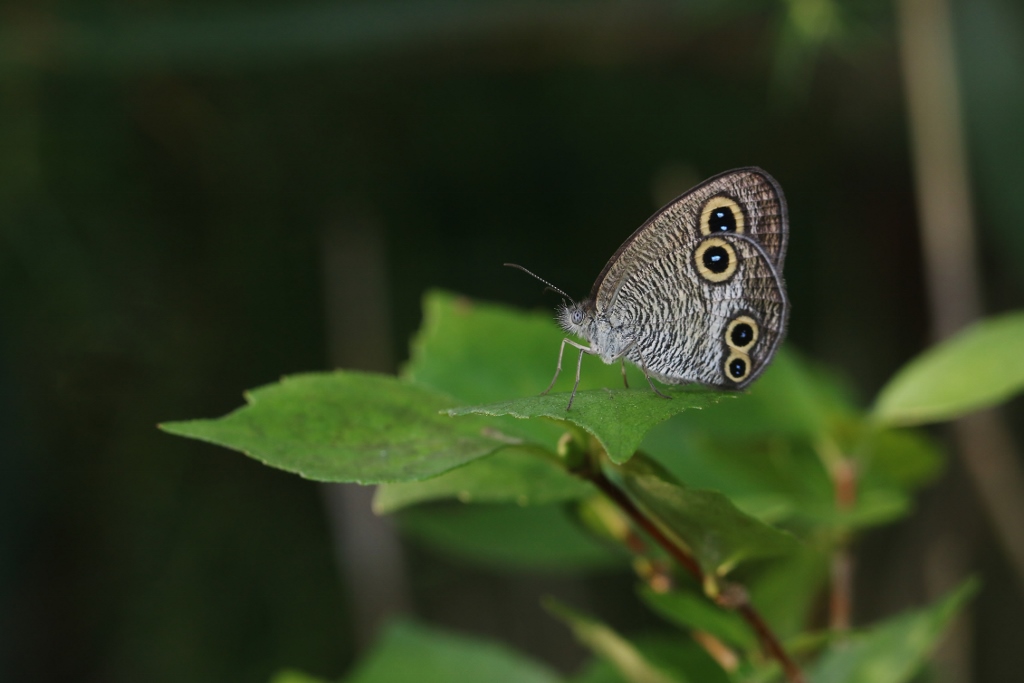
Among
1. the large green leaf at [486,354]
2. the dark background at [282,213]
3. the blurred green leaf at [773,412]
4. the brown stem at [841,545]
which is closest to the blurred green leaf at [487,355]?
the large green leaf at [486,354]

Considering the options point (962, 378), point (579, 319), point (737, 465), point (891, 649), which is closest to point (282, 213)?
point (579, 319)

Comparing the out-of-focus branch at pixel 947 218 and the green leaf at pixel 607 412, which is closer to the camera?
the green leaf at pixel 607 412

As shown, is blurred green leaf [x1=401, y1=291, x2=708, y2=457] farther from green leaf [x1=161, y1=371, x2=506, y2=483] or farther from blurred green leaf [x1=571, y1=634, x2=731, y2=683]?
blurred green leaf [x1=571, y1=634, x2=731, y2=683]

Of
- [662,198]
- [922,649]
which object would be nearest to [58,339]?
[662,198]

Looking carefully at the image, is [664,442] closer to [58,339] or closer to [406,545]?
[406,545]

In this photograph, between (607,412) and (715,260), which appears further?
(715,260)

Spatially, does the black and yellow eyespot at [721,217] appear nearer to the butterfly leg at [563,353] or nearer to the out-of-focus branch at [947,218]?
the butterfly leg at [563,353]

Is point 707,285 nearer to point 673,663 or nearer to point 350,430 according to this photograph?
point 673,663
